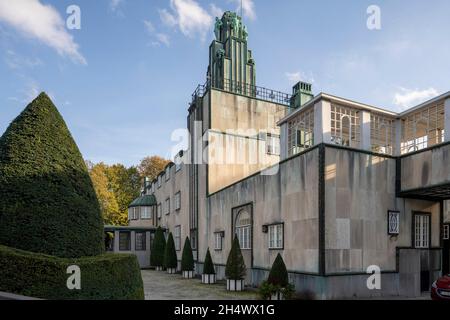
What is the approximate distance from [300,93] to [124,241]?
22879 mm

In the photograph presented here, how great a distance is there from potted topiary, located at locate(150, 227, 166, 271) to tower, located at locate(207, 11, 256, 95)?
1540 cm

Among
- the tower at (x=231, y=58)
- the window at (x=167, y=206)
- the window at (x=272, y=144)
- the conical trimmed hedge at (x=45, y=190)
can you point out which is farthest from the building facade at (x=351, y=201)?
the window at (x=167, y=206)

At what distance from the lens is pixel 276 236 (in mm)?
18156

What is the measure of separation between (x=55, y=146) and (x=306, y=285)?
10.6 metres

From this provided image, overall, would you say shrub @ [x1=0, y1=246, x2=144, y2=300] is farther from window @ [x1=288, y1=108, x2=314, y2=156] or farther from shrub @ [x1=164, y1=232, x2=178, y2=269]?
shrub @ [x1=164, y1=232, x2=178, y2=269]

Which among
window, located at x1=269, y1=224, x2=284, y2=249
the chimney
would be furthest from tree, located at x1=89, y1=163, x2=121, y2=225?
window, located at x1=269, y1=224, x2=284, y2=249

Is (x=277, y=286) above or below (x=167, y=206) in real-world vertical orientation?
A: below

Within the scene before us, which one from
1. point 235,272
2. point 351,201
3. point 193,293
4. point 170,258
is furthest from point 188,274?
point 351,201

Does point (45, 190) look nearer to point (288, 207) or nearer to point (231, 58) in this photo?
point (288, 207)

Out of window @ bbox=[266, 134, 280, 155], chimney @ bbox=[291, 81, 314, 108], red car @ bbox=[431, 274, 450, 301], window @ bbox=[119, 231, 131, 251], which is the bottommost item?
window @ bbox=[119, 231, 131, 251]

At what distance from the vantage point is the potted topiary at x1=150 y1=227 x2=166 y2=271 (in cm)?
3550

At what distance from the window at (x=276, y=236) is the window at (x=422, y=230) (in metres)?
5.88

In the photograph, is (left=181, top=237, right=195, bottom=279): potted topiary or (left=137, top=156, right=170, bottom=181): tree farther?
(left=137, top=156, right=170, bottom=181): tree

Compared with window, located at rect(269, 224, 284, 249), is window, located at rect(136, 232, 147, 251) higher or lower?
lower
